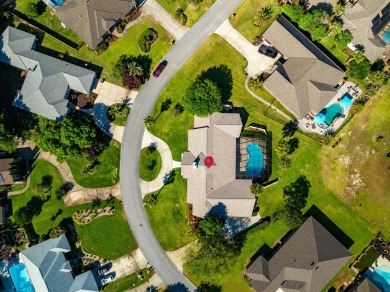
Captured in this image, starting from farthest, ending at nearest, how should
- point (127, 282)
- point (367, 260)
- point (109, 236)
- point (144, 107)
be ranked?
point (144, 107) → point (109, 236) → point (127, 282) → point (367, 260)

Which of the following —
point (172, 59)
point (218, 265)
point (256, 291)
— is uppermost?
point (172, 59)

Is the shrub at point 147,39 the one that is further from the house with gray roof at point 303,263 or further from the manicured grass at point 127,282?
the house with gray roof at point 303,263

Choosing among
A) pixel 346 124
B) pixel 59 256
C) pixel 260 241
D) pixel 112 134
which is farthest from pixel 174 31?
pixel 59 256

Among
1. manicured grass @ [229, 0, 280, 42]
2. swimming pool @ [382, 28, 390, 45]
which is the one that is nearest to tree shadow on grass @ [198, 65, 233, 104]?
manicured grass @ [229, 0, 280, 42]

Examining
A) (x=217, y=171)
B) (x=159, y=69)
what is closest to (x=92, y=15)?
(x=159, y=69)

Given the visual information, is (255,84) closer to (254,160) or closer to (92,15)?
(254,160)

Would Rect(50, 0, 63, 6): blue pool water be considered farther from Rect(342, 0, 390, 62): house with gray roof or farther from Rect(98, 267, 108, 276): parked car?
Rect(342, 0, 390, 62): house with gray roof

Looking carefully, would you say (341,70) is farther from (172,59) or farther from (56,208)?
(56,208)
